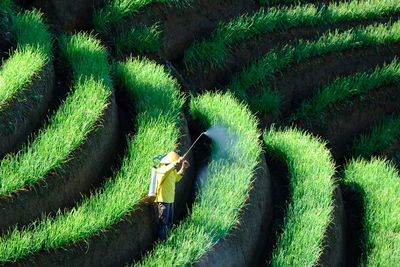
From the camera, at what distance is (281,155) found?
9.56m

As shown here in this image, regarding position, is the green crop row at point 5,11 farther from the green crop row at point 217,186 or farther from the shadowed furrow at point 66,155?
the green crop row at point 217,186

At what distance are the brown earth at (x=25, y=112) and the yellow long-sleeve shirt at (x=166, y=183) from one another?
1423 millimetres

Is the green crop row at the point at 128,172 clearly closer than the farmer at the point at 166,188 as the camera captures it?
Yes

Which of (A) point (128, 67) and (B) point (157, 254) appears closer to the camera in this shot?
(B) point (157, 254)

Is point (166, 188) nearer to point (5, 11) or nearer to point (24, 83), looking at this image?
point (24, 83)

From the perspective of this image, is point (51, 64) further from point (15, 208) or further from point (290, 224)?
point (290, 224)

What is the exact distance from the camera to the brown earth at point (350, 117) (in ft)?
37.2

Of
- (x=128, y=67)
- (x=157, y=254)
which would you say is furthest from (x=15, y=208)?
(x=128, y=67)

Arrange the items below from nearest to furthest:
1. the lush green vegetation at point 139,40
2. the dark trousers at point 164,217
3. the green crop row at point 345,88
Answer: the dark trousers at point 164,217
the lush green vegetation at point 139,40
the green crop row at point 345,88

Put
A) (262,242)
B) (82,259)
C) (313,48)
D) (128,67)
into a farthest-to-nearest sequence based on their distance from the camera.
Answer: (313,48) → (128,67) → (262,242) → (82,259)

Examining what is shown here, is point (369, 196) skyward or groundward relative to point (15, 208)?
groundward

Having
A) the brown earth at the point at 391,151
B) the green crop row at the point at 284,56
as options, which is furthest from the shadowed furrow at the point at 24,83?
the brown earth at the point at 391,151

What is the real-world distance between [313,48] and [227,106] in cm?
281

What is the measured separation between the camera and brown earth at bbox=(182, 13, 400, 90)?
10.9 meters
